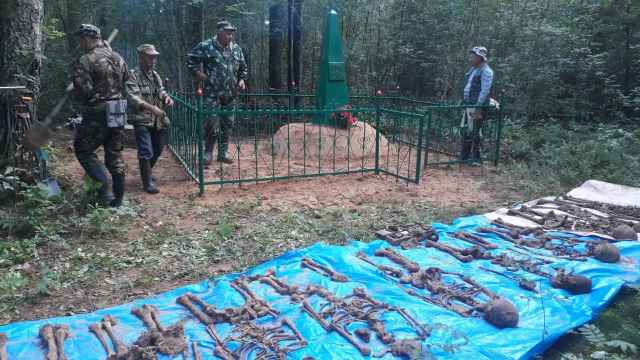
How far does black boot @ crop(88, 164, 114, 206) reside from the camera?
520cm

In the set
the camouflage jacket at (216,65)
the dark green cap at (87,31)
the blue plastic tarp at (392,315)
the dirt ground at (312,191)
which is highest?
the dark green cap at (87,31)

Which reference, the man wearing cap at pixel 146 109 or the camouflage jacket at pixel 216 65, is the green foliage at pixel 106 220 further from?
the camouflage jacket at pixel 216 65

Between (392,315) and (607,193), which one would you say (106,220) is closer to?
(392,315)

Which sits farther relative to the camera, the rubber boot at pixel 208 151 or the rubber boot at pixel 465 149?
the rubber boot at pixel 465 149

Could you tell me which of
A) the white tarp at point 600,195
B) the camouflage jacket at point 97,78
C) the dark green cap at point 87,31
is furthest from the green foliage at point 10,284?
the white tarp at point 600,195

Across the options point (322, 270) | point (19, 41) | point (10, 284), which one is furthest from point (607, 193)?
point (19, 41)

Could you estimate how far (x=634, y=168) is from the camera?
736cm

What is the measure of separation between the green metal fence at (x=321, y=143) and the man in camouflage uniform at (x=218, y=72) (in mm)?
156

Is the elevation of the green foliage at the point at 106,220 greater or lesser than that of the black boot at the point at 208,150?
lesser

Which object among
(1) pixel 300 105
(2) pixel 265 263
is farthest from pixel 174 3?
(2) pixel 265 263

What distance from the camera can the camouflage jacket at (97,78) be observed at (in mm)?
4867

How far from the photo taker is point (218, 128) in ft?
23.3

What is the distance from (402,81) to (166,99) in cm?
800

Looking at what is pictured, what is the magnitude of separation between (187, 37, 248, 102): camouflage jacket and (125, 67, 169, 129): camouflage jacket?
3.45 feet
